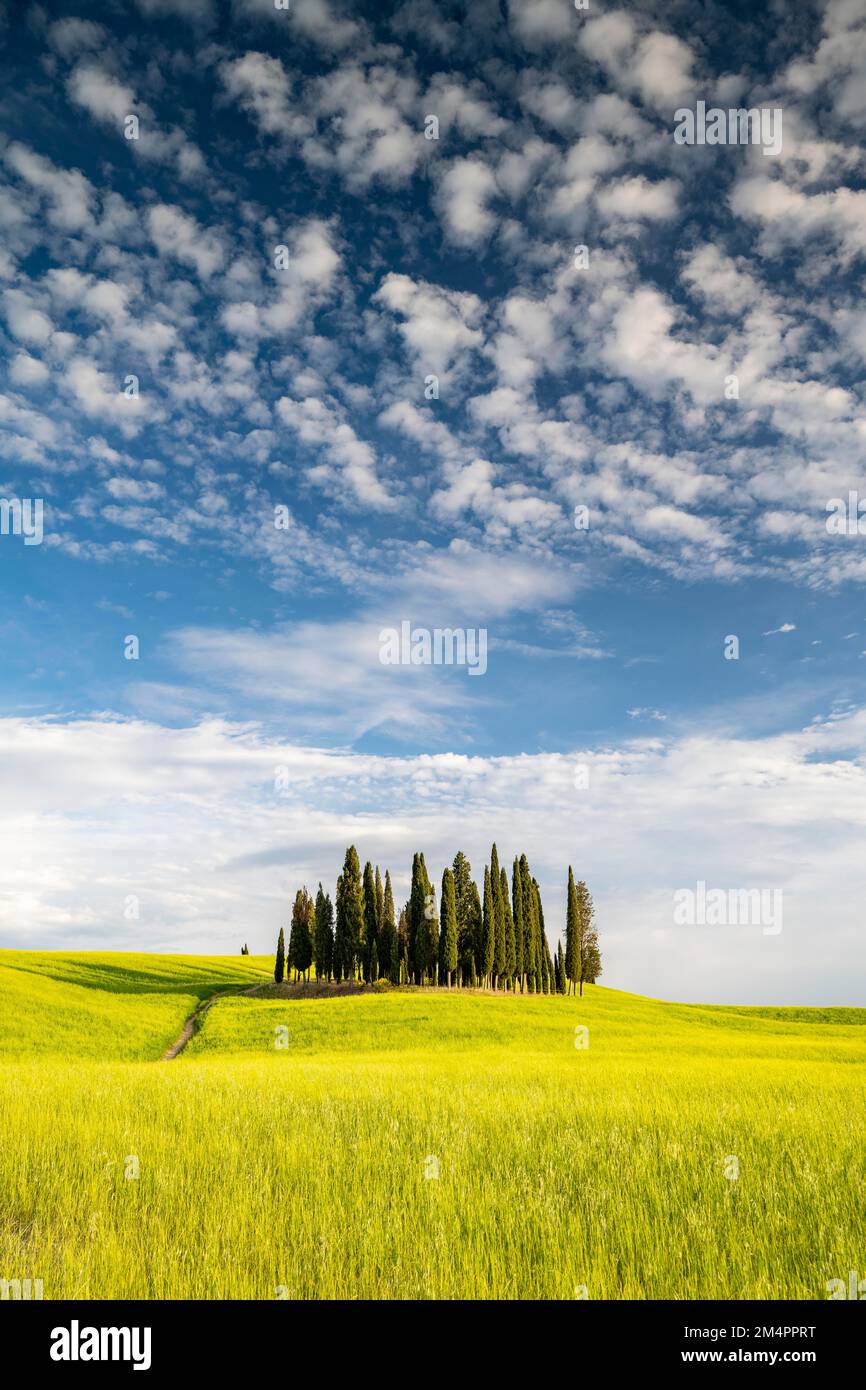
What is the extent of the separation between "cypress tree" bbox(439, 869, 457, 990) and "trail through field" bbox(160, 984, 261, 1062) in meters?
19.9

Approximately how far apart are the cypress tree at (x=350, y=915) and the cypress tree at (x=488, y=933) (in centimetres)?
1373

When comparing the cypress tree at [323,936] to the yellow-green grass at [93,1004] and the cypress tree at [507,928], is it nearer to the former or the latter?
the yellow-green grass at [93,1004]

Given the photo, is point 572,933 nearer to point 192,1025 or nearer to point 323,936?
point 323,936

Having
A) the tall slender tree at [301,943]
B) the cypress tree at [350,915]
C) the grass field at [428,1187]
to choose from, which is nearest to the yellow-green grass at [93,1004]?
the tall slender tree at [301,943]

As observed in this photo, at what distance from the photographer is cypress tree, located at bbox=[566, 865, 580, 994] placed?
77812mm

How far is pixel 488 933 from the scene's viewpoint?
75.7 m

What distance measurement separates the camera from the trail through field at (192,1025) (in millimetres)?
41819

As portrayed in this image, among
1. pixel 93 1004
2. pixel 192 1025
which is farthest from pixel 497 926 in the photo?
pixel 93 1004

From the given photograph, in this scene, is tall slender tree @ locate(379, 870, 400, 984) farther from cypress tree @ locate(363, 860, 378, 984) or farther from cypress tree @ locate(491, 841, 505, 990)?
cypress tree @ locate(491, 841, 505, 990)

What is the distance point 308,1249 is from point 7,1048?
41.9 m

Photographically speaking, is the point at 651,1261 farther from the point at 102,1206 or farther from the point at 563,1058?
the point at 563,1058
